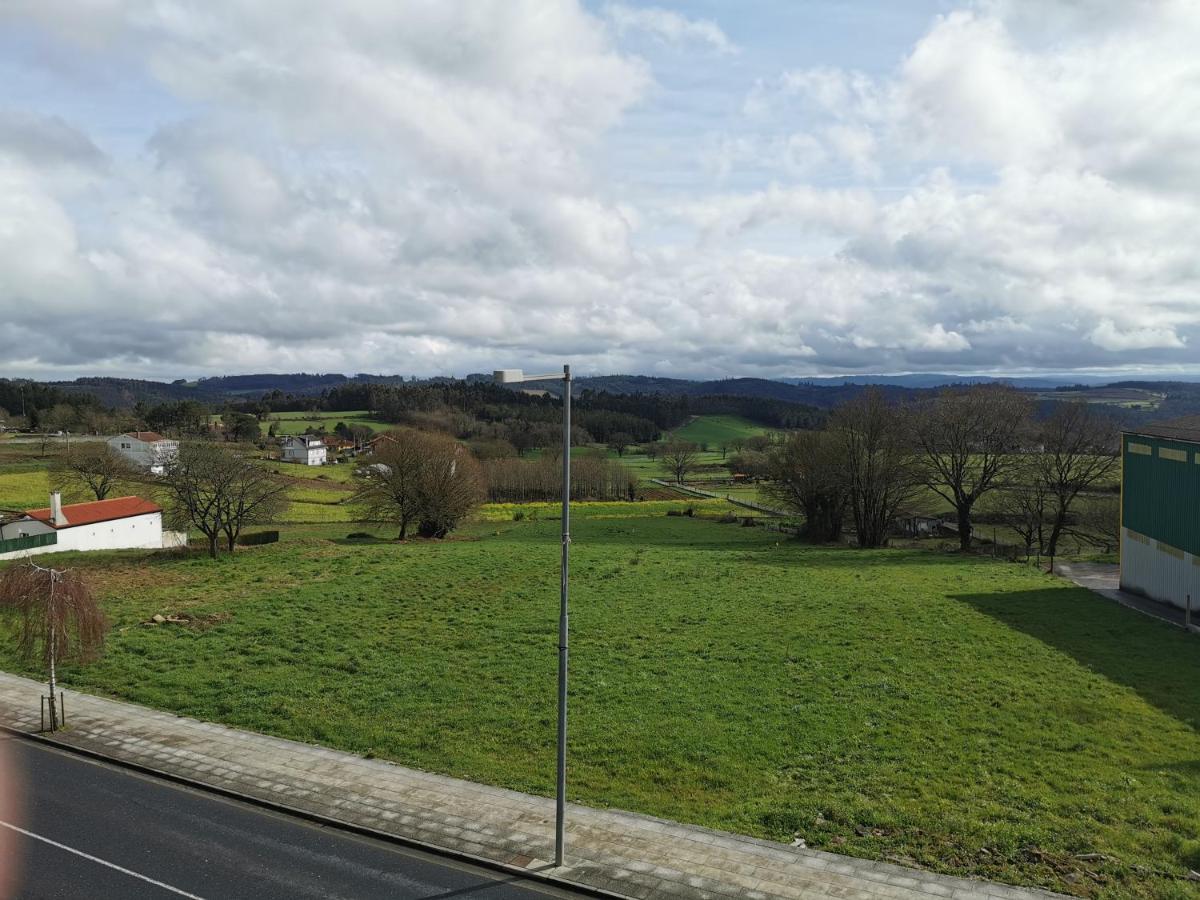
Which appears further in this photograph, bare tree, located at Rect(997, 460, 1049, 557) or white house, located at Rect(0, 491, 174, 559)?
bare tree, located at Rect(997, 460, 1049, 557)

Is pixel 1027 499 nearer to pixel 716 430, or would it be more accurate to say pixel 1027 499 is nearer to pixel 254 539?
pixel 254 539

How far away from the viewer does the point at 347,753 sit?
51.2 feet

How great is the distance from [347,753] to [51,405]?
14410cm

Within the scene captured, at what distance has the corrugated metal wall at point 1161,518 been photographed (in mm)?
29891

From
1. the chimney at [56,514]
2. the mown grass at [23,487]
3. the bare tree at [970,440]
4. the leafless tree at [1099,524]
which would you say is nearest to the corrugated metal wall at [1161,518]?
the bare tree at [970,440]

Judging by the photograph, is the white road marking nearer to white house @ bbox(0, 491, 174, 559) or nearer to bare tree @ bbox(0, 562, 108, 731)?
bare tree @ bbox(0, 562, 108, 731)

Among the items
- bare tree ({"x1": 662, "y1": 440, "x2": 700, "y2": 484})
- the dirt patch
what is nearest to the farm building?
the dirt patch

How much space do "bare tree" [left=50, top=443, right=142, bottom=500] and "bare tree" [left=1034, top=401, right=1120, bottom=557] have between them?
2574 inches

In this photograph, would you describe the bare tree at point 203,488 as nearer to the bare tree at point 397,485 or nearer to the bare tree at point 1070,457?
the bare tree at point 397,485

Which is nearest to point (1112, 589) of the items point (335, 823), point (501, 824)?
point (501, 824)

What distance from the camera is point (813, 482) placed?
53562 mm

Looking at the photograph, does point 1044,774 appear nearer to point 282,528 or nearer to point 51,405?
point 282,528

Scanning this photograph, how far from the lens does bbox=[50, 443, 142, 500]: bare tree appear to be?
61188 millimetres

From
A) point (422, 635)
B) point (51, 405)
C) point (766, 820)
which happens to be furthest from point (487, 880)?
point (51, 405)
